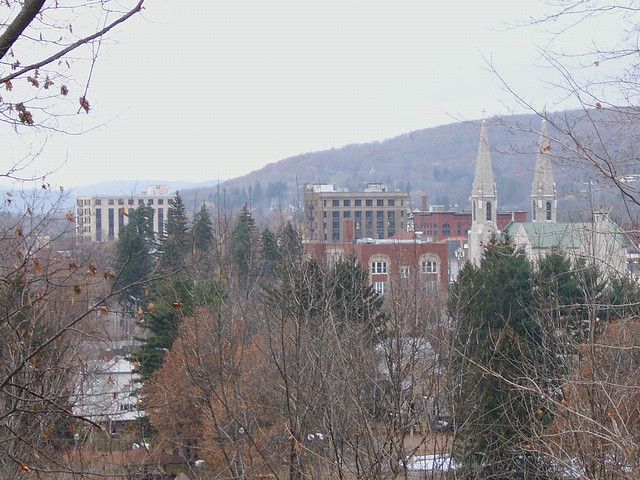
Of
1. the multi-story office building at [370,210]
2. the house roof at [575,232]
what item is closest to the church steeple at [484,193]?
the multi-story office building at [370,210]

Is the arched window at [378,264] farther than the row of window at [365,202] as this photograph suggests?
No

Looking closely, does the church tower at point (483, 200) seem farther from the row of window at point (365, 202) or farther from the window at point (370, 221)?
the window at point (370, 221)

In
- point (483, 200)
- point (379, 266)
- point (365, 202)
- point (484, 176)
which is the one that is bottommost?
point (379, 266)

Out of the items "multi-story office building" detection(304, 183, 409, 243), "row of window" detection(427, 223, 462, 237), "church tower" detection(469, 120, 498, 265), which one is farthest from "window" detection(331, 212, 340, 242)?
"church tower" detection(469, 120, 498, 265)

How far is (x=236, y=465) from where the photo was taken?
945cm

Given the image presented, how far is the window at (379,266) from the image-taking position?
55.8 metres

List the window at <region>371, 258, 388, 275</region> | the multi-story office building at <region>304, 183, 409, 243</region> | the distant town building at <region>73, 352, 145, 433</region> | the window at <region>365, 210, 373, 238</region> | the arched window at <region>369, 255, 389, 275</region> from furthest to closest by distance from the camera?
the window at <region>365, 210, 373, 238</region> → the multi-story office building at <region>304, 183, 409, 243</region> → the window at <region>371, 258, 388, 275</region> → the arched window at <region>369, 255, 389, 275</region> → the distant town building at <region>73, 352, 145, 433</region>

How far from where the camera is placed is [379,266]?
5659 centimetres

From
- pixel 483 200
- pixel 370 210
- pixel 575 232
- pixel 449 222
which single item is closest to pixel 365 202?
pixel 370 210

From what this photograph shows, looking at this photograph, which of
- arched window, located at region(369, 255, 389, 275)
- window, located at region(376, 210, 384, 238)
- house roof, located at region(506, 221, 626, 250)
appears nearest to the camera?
house roof, located at region(506, 221, 626, 250)

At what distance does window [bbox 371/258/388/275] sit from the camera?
183ft

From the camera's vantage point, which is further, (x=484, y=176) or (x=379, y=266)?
(x=484, y=176)

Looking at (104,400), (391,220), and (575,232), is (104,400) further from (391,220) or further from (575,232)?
(391,220)

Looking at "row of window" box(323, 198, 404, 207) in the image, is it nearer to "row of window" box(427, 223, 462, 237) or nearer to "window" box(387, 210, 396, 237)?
"window" box(387, 210, 396, 237)
